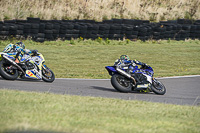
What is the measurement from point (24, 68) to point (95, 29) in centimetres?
1246

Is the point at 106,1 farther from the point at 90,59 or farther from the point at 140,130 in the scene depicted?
the point at 140,130

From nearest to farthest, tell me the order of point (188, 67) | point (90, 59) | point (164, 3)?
point (188, 67) → point (90, 59) → point (164, 3)

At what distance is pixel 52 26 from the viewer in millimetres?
21141

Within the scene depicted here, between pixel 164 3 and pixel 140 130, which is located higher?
pixel 164 3

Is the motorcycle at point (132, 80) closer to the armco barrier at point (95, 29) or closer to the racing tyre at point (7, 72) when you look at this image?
the racing tyre at point (7, 72)

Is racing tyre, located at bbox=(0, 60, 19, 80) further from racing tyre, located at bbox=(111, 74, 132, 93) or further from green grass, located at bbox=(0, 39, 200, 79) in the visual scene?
racing tyre, located at bbox=(111, 74, 132, 93)

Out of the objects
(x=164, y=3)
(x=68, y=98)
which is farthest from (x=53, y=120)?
(x=164, y=3)

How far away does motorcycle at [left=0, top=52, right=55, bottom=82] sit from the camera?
420 inches

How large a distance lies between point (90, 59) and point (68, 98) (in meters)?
11.1

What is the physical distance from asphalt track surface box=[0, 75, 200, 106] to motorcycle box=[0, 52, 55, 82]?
188 millimetres

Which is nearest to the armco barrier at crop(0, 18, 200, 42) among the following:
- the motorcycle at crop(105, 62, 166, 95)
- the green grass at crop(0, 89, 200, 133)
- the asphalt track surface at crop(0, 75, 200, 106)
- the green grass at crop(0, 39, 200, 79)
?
the green grass at crop(0, 39, 200, 79)

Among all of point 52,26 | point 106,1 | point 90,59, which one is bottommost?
point 90,59

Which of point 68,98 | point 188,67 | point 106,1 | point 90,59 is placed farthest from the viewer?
point 106,1

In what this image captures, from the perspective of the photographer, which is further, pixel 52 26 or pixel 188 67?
pixel 52 26
